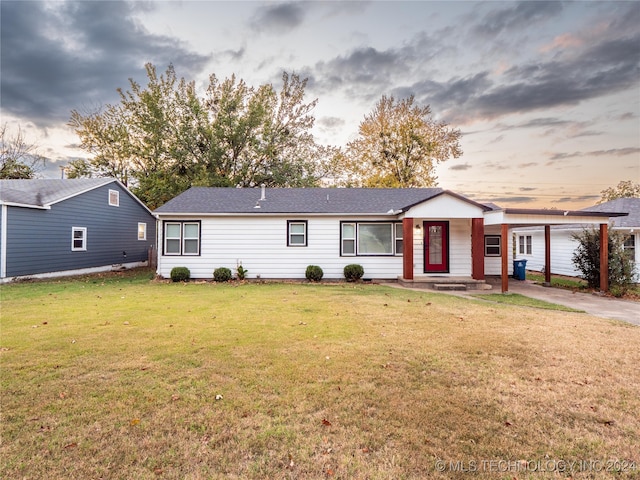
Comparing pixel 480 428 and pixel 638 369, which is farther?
pixel 638 369

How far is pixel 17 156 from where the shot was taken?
27.2 meters

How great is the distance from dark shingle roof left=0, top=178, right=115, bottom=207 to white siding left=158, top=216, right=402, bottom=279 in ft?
19.6

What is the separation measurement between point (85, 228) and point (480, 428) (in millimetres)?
19927

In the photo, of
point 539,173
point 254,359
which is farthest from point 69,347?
point 539,173

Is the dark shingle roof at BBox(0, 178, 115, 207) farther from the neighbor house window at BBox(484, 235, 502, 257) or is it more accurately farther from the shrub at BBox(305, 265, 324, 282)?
the neighbor house window at BBox(484, 235, 502, 257)

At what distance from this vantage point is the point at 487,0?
1027 centimetres

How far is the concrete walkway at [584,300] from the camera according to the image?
26.3 feet

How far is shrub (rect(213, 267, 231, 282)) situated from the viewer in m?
13.5

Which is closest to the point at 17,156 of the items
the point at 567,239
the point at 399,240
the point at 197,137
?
the point at 197,137

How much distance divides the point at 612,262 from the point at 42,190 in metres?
25.8

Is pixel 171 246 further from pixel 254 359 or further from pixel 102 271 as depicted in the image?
pixel 254 359

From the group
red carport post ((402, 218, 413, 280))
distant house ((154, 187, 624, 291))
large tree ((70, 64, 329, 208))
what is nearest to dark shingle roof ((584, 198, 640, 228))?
distant house ((154, 187, 624, 291))

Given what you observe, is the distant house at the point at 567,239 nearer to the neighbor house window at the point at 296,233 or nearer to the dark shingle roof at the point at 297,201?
the dark shingle roof at the point at 297,201

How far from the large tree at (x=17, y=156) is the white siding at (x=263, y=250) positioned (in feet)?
76.3
